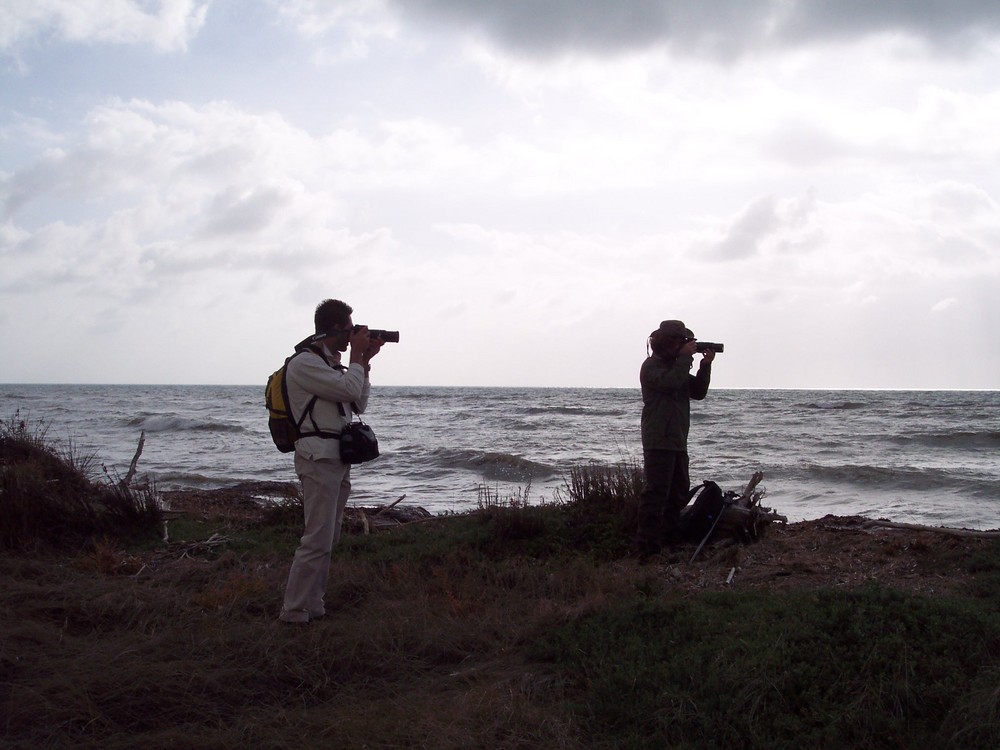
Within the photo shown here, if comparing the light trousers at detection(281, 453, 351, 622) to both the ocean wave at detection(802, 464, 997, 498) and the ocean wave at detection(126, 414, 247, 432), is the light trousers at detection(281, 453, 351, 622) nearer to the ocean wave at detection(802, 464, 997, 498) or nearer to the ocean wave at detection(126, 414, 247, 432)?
the ocean wave at detection(802, 464, 997, 498)

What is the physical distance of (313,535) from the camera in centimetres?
449

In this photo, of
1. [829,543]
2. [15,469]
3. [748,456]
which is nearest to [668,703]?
[829,543]

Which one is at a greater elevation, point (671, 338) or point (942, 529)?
point (671, 338)

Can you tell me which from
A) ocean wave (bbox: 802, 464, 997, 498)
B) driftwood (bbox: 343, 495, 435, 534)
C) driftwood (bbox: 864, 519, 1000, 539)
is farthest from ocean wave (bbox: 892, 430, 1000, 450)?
driftwood (bbox: 343, 495, 435, 534)

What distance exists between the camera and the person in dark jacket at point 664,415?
6.21 metres

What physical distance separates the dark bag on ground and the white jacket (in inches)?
132

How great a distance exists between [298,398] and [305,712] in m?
1.78

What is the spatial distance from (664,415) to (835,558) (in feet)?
5.49

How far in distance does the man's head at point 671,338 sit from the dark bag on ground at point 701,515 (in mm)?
1258

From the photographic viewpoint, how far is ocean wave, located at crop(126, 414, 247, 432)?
2778 cm

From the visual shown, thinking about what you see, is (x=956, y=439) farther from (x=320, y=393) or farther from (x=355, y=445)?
(x=320, y=393)

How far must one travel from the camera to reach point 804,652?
340 centimetres

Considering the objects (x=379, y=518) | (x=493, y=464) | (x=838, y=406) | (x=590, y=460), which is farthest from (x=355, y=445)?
(x=838, y=406)

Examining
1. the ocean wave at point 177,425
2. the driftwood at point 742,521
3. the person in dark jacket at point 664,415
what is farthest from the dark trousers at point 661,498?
the ocean wave at point 177,425
